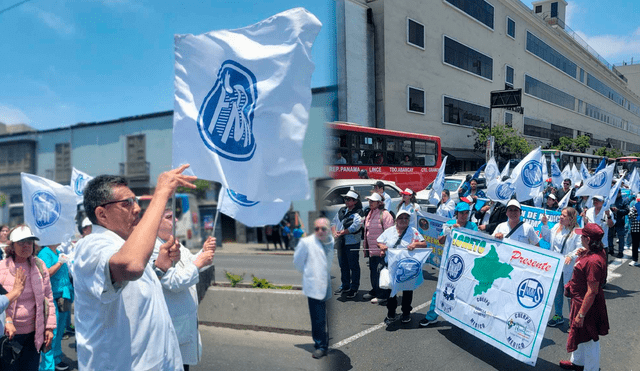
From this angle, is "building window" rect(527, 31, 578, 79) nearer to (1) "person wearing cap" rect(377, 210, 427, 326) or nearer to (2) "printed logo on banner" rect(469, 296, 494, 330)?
Result: (1) "person wearing cap" rect(377, 210, 427, 326)

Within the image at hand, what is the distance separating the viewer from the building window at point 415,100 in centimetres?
2148

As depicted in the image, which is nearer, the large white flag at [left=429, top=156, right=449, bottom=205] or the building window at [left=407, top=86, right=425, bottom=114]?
the large white flag at [left=429, top=156, right=449, bottom=205]

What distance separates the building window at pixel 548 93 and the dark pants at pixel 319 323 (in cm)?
3006

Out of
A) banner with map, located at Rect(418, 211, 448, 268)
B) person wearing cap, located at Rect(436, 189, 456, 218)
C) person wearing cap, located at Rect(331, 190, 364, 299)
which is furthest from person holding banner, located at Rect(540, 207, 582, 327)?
person wearing cap, located at Rect(331, 190, 364, 299)

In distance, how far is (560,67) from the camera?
34375mm

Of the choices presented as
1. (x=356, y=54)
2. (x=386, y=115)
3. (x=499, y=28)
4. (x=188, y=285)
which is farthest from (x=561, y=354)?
(x=499, y=28)

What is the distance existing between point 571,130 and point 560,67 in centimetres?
788

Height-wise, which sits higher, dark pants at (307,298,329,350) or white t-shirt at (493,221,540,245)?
dark pants at (307,298,329,350)

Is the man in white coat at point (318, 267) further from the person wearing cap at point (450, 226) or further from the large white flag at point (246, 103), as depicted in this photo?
the person wearing cap at point (450, 226)

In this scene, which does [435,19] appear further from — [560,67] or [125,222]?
[125,222]

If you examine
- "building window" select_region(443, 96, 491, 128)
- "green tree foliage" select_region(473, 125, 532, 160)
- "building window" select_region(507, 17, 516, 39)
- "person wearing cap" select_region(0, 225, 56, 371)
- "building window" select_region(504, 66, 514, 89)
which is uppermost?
"building window" select_region(507, 17, 516, 39)

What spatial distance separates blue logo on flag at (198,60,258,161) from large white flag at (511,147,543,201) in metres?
6.62

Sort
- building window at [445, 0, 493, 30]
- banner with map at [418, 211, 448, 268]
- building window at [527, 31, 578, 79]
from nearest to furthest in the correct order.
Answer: banner with map at [418, 211, 448, 268]
building window at [445, 0, 493, 30]
building window at [527, 31, 578, 79]

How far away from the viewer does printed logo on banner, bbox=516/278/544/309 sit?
150 inches
